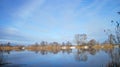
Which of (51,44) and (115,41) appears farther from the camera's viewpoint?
(51,44)

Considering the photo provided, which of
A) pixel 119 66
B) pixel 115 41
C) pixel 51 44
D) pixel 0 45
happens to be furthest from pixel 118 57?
pixel 51 44

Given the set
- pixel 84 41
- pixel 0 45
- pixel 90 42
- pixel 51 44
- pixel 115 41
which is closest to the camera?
pixel 115 41

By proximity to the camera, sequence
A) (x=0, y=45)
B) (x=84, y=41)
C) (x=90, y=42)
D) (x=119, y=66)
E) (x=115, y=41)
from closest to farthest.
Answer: (x=115, y=41), (x=119, y=66), (x=0, y=45), (x=84, y=41), (x=90, y=42)

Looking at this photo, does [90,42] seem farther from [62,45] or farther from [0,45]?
[0,45]

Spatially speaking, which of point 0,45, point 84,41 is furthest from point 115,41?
point 84,41

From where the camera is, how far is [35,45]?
110375mm

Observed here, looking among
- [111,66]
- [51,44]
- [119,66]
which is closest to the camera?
[119,66]

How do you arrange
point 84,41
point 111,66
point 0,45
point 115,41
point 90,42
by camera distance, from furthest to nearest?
1. point 90,42
2. point 84,41
3. point 0,45
4. point 111,66
5. point 115,41

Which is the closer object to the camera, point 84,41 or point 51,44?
point 84,41

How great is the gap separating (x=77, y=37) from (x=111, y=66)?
2560 inches

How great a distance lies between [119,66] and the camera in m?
13.6

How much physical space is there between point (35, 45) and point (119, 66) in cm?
9862

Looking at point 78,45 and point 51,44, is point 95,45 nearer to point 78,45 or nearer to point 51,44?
point 78,45

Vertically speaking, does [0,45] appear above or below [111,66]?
above
